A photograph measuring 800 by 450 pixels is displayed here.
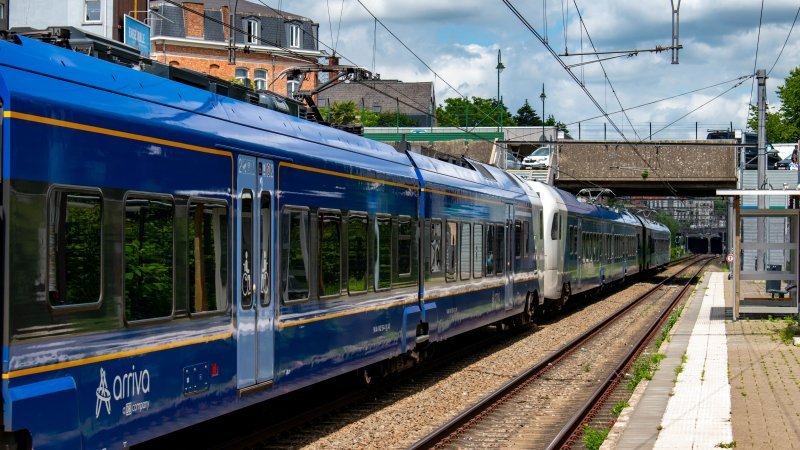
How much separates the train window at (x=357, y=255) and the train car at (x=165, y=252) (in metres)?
0.04

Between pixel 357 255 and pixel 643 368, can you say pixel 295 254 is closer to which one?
pixel 357 255

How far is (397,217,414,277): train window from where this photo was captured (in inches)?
549

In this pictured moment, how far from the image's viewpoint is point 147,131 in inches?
298

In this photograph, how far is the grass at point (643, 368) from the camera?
15.1 m

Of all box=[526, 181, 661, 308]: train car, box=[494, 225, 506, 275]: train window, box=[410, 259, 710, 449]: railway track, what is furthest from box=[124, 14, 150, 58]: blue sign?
box=[410, 259, 710, 449]: railway track

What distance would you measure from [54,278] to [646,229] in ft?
168

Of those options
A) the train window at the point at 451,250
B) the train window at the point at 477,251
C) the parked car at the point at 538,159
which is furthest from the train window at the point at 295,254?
the parked car at the point at 538,159

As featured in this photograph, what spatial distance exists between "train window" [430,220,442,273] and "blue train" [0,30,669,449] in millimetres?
1479

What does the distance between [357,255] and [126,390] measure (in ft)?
17.3

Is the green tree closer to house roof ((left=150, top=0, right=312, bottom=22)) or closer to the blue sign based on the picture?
house roof ((left=150, top=0, right=312, bottom=22))

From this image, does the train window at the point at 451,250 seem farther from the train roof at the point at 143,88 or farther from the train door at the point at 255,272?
the train door at the point at 255,272

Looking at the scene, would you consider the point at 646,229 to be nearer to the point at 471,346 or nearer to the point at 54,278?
the point at 471,346

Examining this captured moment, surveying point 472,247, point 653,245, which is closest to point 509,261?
point 472,247

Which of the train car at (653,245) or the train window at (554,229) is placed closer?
the train window at (554,229)
